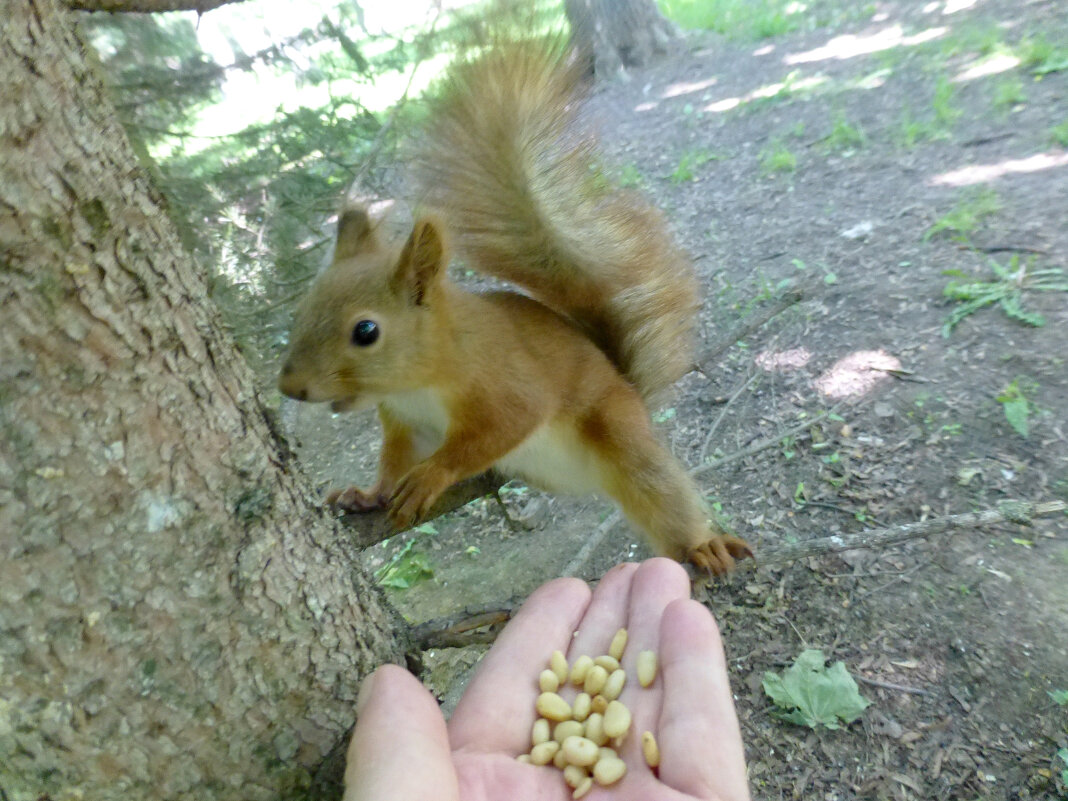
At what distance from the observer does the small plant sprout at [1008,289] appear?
3.02 metres

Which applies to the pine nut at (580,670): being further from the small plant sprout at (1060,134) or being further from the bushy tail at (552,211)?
the small plant sprout at (1060,134)

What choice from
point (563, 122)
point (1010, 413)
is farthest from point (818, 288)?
point (563, 122)

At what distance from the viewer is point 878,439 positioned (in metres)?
2.73

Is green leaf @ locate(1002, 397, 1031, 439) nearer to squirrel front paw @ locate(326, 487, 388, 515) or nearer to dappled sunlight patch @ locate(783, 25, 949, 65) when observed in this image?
squirrel front paw @ locate(326, 487, 388, 515)

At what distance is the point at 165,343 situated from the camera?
2.70 ft

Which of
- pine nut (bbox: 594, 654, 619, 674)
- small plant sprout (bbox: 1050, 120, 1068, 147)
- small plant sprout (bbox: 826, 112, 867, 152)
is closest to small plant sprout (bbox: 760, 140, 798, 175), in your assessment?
small plant sprout (bbox: 826, 112, 867, 152)

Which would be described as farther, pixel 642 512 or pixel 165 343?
pixel 642 512

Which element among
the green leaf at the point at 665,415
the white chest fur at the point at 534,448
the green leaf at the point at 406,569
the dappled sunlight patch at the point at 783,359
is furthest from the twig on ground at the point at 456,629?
the dappled sunlight patch at the point at 783,359

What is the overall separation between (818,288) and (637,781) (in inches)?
116

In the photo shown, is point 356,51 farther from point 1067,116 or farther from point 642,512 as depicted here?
point 1067,116

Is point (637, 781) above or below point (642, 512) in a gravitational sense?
above

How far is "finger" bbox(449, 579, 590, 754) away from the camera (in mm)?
1257

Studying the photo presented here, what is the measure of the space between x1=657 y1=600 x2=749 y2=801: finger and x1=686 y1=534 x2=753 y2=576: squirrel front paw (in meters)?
0.61

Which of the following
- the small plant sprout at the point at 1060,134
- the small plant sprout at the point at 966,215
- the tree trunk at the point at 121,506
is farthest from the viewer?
the small plant sprout at the point at 1060,134
